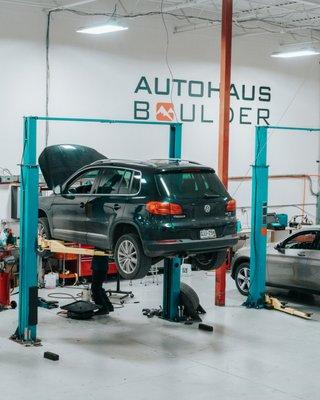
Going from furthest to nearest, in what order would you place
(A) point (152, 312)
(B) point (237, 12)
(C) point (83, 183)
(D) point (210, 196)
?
(B) point (237, 12) → (A) point (152, 312) → (C) point (83, 183) → (D) point (210, 196)

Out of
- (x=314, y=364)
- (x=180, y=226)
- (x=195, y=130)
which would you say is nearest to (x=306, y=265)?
(x=314, y=364)

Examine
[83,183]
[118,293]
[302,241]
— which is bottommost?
[118,293]

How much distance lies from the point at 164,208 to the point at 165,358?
79.0 inches

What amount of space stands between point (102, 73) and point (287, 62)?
18.9ft

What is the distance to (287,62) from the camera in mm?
18312

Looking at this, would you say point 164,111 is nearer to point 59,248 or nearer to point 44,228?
point 44,228

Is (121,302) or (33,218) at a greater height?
(33,218)

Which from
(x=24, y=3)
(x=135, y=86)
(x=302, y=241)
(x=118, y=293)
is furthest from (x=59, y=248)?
(x=135, y=86)

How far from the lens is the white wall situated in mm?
13836

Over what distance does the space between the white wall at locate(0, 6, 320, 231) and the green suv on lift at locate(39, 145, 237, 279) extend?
425 cm

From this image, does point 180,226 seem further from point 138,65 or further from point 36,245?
point 138,65

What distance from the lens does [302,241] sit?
1257cm

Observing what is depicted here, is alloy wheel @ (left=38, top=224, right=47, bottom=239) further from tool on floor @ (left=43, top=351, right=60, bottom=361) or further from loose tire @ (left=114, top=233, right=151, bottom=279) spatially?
tool on floor @ (left=43, top=351, right=60, bottom=361)

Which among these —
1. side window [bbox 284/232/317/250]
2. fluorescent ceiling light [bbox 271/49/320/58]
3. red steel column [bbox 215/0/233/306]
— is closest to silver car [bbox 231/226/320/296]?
side window [bbox 284/232/317/250]
